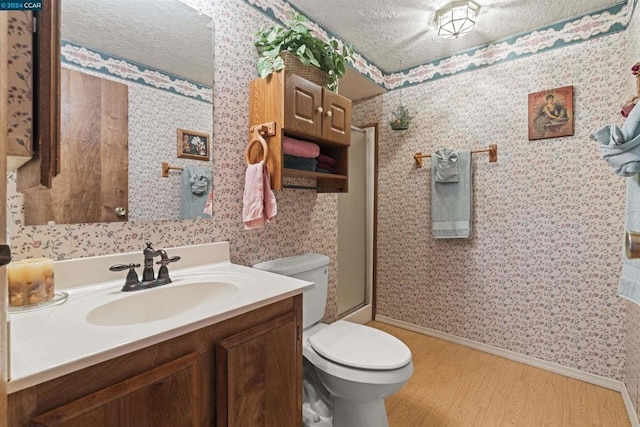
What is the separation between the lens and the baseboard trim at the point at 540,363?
167 centimetres

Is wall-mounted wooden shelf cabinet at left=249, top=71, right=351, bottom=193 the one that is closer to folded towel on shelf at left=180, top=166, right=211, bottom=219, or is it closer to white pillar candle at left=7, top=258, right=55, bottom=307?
folded towel on shelf at left=180, top=166, right=211, bottom=219

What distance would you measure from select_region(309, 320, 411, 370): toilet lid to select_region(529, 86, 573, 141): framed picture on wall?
172 cm

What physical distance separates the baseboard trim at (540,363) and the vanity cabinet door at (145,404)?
207 cm

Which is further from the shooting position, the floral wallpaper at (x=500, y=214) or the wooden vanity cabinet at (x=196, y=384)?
the floral wallpaper at (x=500, y=214)

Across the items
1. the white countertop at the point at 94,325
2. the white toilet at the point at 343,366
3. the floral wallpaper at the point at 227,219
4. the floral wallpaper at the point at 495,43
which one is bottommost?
the white toilet at the point at 343,366

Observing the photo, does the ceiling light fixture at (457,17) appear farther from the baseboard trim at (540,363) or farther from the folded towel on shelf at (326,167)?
the baseboard trim at (540,363)

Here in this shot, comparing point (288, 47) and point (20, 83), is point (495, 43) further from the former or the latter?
point (20, 83)

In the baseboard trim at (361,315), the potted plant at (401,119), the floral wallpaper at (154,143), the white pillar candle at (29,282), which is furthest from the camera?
the baseboard trim at (361,315)

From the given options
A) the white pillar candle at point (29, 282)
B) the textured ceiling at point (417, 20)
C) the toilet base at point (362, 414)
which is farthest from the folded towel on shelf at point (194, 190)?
the textured ceiling at point (417, 20)

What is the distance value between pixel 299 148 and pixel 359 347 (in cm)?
100

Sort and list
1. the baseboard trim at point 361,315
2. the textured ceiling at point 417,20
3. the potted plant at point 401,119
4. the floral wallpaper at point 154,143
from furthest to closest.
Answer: the baseboard trim at point 361,315 < the potted plant at point 401,119 < the textured ceiling at point 417,20 < the floral wallpaper at point 154,143

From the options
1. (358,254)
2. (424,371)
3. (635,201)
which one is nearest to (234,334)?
(635,201)

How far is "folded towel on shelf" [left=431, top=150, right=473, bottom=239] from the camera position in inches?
87.7

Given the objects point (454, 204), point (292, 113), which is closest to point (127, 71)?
point (292, 113)
